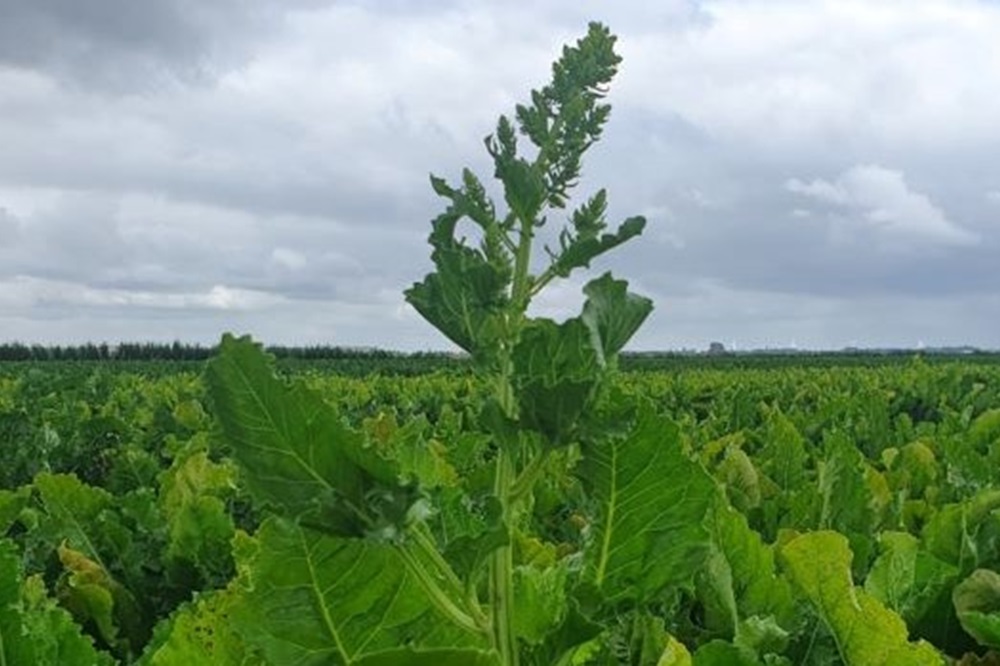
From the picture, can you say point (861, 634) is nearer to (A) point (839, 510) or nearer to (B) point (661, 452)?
(B) point (661, 452)

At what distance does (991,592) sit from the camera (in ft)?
6.52

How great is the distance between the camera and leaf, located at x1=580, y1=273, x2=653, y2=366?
46.5 inches

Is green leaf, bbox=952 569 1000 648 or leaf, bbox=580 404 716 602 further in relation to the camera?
green leaf, bbox=952 569 1000 648

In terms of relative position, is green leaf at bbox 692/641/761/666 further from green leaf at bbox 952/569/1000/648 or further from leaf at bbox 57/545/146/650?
leaf at bbox 57/545/146/650

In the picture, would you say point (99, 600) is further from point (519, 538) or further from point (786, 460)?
point (786, 460)

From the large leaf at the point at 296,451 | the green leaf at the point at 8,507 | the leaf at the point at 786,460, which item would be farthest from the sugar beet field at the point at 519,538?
the leaf at the point at 786,460

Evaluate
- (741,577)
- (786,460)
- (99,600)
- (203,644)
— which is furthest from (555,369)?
(786,460)

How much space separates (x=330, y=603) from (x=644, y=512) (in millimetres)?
352

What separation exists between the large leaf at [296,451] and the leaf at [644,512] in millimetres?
338

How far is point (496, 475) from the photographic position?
49.2 inches

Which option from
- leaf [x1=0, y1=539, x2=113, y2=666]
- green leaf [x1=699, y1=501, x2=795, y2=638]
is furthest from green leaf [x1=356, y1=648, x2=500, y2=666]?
green leaf [x1=699, y1=501, x2=795, y2=638]

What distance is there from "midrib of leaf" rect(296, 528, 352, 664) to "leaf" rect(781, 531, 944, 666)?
0.65 m

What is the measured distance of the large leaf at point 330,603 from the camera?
3.95 ft

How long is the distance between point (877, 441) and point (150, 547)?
442cm
